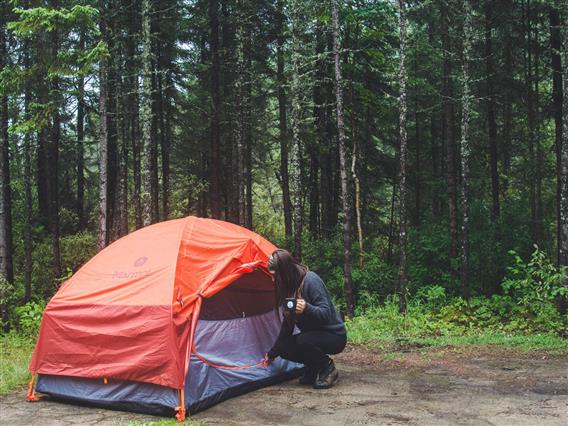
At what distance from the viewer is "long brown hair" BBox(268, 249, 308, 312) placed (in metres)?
6.44

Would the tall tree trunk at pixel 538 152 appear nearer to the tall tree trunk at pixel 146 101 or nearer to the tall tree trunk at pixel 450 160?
the tall tree trunk at pixel 450 160

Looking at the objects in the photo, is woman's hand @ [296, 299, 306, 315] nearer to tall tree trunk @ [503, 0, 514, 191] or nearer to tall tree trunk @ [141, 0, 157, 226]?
tall tree trunk @ [141, 0, 157, 226]

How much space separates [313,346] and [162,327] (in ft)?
6.07

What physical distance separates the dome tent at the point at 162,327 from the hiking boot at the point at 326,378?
0.71 metres

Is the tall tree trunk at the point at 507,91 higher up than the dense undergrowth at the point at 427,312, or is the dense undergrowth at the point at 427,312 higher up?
the tall tree trunk at the point at 507,91

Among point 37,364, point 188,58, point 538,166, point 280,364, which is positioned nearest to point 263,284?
point 280,364

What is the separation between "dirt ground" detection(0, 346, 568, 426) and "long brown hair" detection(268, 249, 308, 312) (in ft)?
4.04

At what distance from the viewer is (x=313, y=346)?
6.70 m

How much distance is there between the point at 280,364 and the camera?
7.40m

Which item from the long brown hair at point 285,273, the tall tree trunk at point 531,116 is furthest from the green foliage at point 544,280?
the long brown hair at point 285,273

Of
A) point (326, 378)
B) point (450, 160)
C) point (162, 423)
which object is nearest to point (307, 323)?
point (326, 378)

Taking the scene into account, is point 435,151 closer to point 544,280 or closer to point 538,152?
point 538,152

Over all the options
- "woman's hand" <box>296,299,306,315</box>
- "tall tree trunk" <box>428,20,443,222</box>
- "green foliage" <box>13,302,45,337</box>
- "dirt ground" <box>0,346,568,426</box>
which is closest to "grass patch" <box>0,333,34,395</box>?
"green foliage" <box>13,302,45,337</box>

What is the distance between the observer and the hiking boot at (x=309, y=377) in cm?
697
